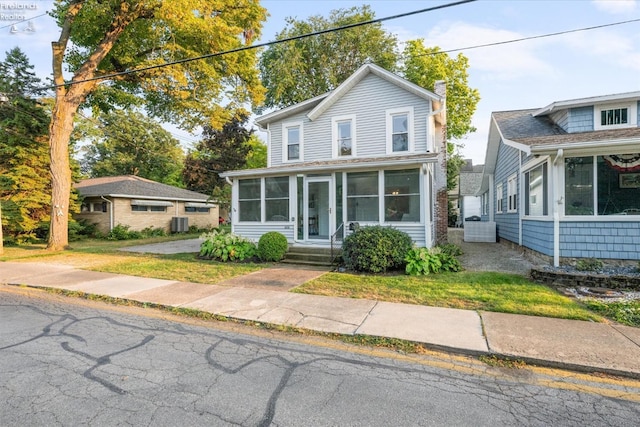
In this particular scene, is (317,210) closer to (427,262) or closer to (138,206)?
(427,262)

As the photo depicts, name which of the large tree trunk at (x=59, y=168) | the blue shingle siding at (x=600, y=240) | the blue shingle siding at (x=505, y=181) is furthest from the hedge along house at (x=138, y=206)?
the blue shingle siding at (x=600, y=240)

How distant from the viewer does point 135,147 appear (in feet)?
128

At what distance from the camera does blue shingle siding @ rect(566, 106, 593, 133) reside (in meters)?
10.9

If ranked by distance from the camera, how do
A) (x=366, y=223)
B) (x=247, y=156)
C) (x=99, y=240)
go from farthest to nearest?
1. (x=247, y=156)
2. (x=99, y=240)
3. (x=366, y=223)

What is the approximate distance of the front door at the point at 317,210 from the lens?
11.6 metres

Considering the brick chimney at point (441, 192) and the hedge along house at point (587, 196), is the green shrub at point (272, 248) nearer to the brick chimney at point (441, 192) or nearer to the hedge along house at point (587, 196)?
the brick chimney at point (441, 192)

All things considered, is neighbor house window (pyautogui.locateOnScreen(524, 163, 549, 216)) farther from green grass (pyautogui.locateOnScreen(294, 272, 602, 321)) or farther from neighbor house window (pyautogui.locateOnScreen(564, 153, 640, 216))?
green grass (pyautogui.locateOnScreen(294, 272, 602, 321))

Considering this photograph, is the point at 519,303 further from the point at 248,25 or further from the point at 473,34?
the point at 248,25

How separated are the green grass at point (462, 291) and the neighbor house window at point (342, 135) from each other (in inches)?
244

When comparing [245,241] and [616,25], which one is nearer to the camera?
[616,25]

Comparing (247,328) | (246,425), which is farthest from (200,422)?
(247,328)

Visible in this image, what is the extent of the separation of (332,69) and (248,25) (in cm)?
1202

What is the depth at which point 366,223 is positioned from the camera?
10.7m

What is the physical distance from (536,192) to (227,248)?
9.83 m
